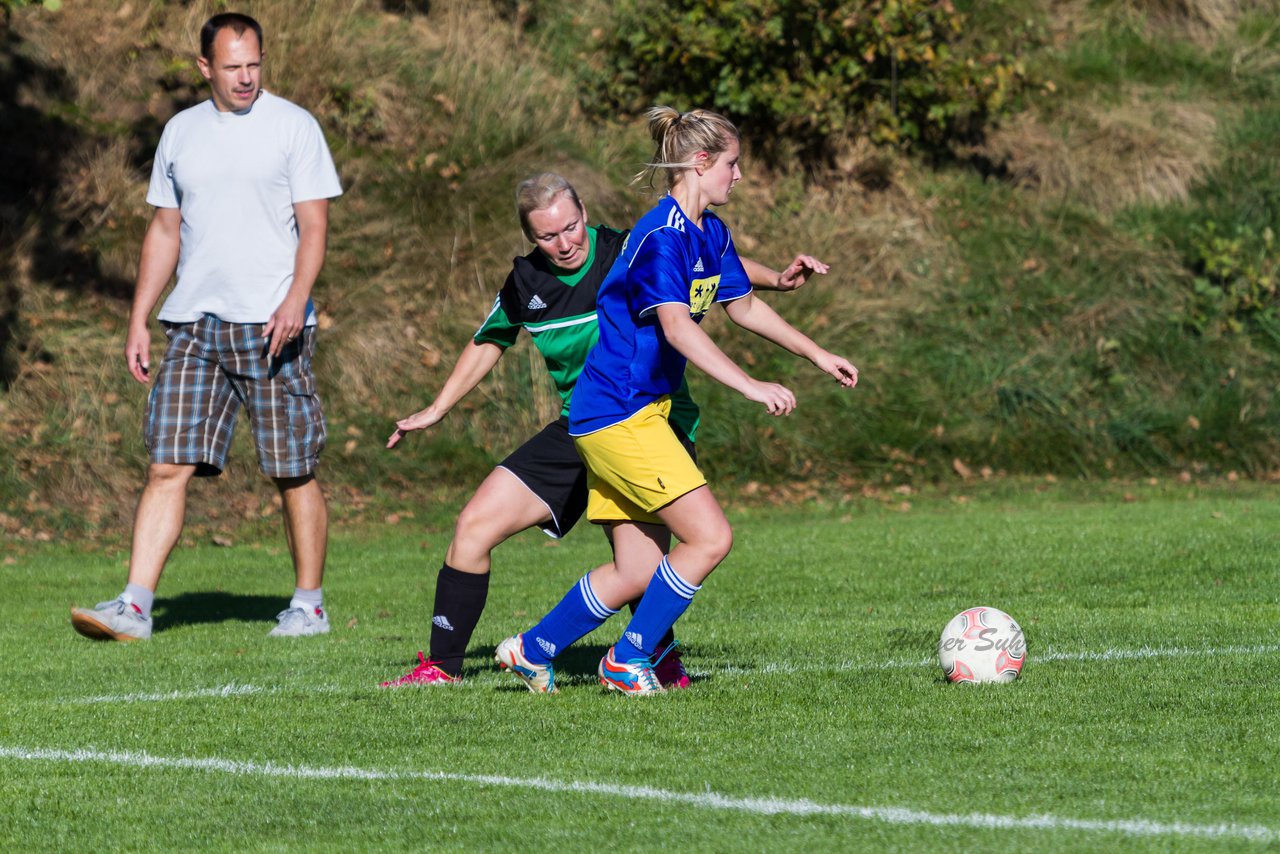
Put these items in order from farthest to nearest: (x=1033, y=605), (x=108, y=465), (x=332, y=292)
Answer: (x=332, y=292) < (x=108, y=465) < (x=1033, y=605)

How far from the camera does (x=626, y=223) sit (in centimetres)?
1574

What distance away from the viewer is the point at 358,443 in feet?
44.3

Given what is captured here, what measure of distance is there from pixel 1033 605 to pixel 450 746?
3.79 m

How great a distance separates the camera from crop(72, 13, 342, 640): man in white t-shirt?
298 inches

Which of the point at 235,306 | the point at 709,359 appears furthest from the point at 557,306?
the point at 235,306

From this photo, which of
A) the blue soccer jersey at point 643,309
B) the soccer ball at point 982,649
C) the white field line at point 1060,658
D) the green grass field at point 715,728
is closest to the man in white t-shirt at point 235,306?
the green grass field at point 715,728

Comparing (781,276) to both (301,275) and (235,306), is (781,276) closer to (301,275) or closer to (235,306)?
(301,275)

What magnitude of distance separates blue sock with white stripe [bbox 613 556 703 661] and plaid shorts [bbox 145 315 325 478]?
8.48ft

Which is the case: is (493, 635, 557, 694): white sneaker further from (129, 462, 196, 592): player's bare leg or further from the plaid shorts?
(129, 462, 196, 592): player's bare leg

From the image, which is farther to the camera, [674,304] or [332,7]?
[332,7]

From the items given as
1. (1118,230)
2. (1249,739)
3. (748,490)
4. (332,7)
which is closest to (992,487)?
(748,490)

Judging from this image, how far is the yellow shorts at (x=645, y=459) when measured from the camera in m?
5.43

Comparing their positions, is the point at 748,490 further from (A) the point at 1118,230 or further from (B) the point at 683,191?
(B) the point at 683,191

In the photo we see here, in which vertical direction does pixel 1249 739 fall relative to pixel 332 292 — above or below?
above
